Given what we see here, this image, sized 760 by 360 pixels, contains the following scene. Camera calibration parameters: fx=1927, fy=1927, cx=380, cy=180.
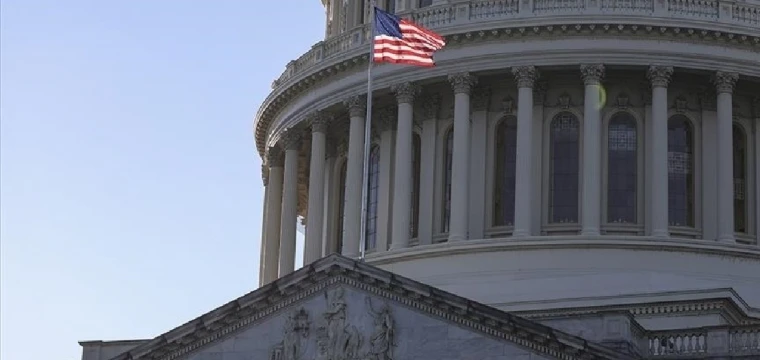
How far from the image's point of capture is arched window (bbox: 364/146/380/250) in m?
61.6

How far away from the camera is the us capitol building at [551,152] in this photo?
55.7 metres

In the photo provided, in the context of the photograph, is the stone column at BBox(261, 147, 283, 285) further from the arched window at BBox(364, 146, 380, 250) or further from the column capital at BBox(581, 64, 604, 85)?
the column capital at BBox(581, 64, 604, 85)

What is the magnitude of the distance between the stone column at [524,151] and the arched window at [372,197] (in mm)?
5647

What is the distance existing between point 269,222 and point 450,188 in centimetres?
948

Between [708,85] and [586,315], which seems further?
[708,85]

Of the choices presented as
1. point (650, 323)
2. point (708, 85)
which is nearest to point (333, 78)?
point (708, 85)

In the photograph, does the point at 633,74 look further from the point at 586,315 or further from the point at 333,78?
the point at 586,315

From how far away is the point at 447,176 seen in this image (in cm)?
6034

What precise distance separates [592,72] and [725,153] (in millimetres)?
4652

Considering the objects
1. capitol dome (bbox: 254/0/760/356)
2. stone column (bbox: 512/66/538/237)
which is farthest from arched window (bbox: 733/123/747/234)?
stone column (bbox: 512/66/538/237)

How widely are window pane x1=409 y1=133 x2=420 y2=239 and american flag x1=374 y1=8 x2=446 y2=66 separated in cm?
692

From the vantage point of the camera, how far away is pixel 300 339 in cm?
4547

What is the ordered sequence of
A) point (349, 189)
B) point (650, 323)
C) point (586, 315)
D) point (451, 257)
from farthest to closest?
1. point (349, 189)
2. point (451, 257)
3. point (650, 323)
4. point (586, 315)

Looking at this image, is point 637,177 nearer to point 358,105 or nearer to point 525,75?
point 525,75
